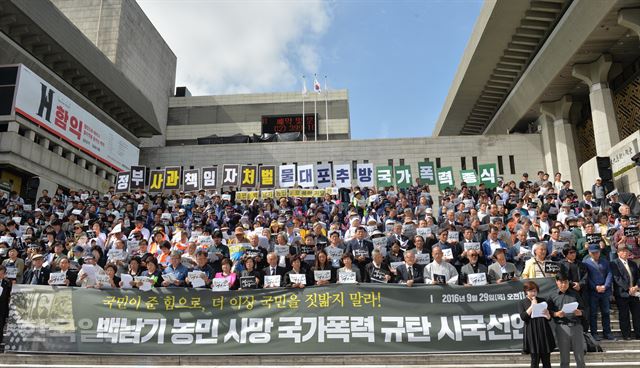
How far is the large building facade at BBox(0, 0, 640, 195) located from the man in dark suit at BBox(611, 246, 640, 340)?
975 cm

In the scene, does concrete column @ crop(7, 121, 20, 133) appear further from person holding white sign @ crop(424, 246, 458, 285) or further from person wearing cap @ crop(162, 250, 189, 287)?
person holding white sign @ crop(424, 246, 458, 285)

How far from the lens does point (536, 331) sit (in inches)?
297

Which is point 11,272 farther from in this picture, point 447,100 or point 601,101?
point 447,100

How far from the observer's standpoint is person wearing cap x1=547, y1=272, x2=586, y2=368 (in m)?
7.46

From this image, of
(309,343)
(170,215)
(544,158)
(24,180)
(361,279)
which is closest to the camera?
(309,343)

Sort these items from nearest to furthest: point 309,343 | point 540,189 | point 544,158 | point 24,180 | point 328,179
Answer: point 309,343 < point 540,189 < point 328,179 < point 24,180 < point 544,158

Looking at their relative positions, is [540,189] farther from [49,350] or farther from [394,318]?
[49,350]

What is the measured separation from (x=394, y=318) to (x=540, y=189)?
10994mm

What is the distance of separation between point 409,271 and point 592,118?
21.5 metres

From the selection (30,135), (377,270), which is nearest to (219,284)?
(377,270)

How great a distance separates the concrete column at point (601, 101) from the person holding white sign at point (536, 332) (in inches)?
729

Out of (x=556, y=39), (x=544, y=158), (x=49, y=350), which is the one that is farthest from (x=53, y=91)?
(x=544, y=158)

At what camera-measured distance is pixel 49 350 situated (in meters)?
8.91

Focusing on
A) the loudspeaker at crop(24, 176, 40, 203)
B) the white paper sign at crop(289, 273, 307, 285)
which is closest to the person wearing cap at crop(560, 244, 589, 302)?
the white paper sign at crop(289, 273, 307, 285)
